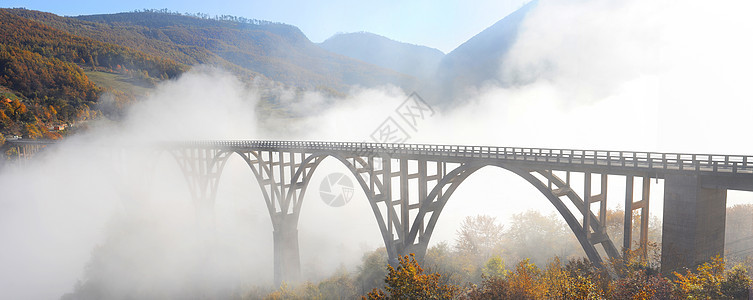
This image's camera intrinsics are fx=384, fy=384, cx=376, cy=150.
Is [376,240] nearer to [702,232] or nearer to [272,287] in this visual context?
[272,287]

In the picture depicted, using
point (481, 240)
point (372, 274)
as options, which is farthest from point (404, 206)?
point (481, 240)

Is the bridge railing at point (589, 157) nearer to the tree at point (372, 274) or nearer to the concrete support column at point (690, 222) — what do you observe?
the concrete support column at point (690, 222)

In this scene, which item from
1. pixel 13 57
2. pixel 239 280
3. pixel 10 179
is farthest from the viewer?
pixel 13 57

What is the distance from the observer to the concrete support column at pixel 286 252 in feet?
138

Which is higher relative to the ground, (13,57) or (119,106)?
(13,57)

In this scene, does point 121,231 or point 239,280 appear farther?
point 121,231

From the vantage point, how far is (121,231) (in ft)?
212

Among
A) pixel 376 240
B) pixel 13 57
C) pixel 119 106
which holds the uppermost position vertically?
pixel 13 57

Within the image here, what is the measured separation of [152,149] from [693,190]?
→ 6885cm

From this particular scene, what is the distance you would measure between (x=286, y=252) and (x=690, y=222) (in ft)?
118

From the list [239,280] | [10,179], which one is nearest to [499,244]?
[239,280]

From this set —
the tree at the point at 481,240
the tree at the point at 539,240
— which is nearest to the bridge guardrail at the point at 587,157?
the tree at the point at 539,240

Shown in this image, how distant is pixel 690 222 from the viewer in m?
17.1

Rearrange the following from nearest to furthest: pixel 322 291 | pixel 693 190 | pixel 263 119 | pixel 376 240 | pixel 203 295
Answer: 1. pixel 693 190
2. pixel 322 291
3. pixel 203 295
4. pixel 376 240
5. pixel 263 119
